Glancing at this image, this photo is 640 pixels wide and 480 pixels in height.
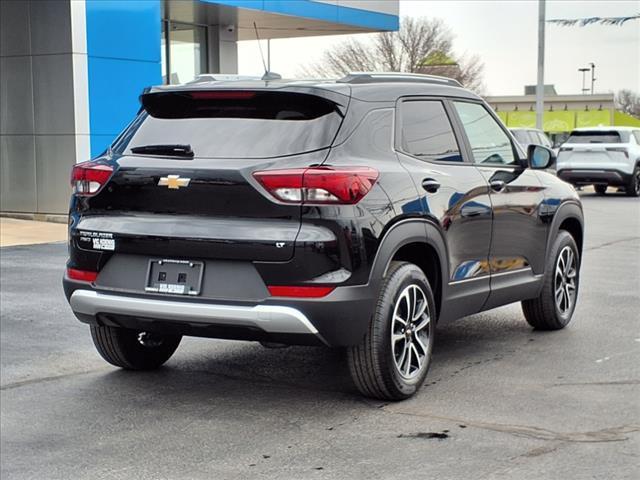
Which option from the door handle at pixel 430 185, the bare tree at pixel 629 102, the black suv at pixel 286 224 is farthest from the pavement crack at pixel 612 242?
the door handle at pixel 430 185

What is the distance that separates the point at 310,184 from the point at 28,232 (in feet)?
38.7

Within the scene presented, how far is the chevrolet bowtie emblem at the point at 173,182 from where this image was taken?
17.3ft

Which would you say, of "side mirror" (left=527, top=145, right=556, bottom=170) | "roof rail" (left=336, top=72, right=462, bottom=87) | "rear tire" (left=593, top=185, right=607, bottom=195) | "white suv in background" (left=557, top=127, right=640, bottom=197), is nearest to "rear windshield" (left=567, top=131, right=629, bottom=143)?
"white suv in background" (left=557, top=127, right=640, bottom=197)

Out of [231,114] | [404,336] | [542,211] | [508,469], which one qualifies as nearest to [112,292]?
[231,114]

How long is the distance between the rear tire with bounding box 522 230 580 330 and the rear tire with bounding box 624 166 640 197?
18.7 metres

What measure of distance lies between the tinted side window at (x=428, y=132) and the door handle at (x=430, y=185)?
17 centimetres

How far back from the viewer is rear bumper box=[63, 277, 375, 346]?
16.5 feet

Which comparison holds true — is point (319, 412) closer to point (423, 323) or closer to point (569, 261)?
point (423, 323)

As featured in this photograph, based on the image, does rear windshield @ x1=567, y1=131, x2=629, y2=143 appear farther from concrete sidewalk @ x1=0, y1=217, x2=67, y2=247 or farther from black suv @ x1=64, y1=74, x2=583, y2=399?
black suv @ x1=64, y1=74, x2=583, y2=399

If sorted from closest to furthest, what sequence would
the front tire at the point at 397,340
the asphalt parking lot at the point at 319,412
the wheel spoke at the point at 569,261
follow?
the asphalt parking lot at the point at 319,412 → the front tire at the point at 397,340 → the wheel spoke at the point at 569,261

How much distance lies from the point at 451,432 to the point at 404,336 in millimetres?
728

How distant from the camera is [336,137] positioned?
5.33m

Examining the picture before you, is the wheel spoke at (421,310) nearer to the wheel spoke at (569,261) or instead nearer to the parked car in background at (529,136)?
the wheel spoke at (569,261)

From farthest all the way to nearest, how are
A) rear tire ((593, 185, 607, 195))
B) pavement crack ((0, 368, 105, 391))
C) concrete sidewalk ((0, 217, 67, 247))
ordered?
rear tire ((593, 185, 607, 195)) → concrete sidewalk ((0, 217, 67, 247)) → pavement crack ((0, 368, 105, 391))
